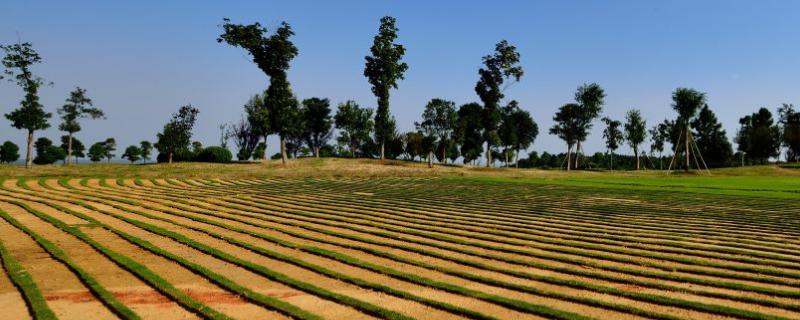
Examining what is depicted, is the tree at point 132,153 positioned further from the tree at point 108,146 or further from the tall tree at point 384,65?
the tall tree at point 384,65

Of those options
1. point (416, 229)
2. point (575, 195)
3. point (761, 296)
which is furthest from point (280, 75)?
point (761, 296)

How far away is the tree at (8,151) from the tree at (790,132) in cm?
14738

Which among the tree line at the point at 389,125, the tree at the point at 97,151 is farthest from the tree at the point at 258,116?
the tree at the point at 97,151

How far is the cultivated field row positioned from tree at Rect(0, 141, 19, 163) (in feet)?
284

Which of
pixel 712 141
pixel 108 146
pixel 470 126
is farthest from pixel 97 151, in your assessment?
pixel 712 141

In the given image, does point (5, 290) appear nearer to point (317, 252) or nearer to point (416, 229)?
point (317, 252)

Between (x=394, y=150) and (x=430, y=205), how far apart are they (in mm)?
78952

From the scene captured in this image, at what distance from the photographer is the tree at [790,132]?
3620 inches

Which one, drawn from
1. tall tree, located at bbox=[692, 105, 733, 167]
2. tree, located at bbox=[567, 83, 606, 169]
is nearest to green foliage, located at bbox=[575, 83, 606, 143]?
tree, located at bbox=[567, 83, 606, 169]

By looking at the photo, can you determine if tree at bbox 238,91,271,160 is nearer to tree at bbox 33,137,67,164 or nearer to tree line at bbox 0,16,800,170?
tree line at bbox 0,16,800,170

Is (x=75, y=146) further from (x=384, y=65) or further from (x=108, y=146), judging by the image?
(x=384, y=65)

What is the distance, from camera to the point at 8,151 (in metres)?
89.9

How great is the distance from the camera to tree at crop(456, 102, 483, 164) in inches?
3078

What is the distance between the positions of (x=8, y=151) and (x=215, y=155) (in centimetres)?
5093
